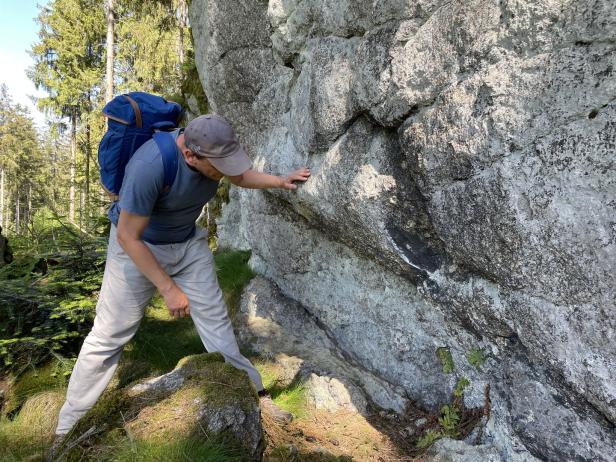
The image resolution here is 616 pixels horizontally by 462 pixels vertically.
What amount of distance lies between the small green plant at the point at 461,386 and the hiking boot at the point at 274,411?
1572 millimetres

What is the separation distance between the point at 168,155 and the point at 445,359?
3065 mm

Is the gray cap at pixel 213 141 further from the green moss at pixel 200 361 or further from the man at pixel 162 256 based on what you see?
the green moss at pixel 200 361

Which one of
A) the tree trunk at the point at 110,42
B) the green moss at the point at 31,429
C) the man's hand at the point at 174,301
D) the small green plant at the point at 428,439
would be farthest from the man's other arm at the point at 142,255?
the tree trunk at the point at 110,42

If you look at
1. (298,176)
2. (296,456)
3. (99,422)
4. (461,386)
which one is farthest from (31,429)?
(461,386)

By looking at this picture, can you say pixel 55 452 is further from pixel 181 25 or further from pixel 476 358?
pixel 181 25

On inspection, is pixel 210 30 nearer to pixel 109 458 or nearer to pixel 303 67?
pixel 303 67

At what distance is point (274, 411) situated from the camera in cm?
407

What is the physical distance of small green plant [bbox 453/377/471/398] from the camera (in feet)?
12.6

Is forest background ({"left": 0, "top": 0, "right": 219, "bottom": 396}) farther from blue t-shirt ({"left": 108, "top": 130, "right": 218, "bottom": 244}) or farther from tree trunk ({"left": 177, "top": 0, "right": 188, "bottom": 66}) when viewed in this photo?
blue t-shirt ({"left": 108, "top": 130, "right": 218, "bottom": 244})

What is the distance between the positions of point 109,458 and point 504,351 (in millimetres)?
3029

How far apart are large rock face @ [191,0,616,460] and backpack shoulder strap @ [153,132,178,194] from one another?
1.72 metres

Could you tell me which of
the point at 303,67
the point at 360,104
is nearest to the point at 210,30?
the point at 303,67

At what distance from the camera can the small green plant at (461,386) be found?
3854 mm

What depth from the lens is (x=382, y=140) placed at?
4.03m
